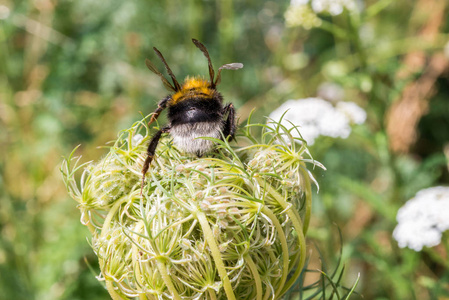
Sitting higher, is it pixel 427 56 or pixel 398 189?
pixel 427 56

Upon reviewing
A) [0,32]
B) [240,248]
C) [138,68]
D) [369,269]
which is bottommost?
[369,269]

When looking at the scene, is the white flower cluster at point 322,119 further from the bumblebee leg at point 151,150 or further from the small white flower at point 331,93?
the small white flower at point 331,93

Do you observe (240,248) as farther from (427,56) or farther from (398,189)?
(427,56)

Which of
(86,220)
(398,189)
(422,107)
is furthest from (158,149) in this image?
(422,107)

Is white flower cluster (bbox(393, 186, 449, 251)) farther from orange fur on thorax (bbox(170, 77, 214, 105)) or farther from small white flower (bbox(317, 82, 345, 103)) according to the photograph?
small white flower (bbox(317, 82, 345, 103))

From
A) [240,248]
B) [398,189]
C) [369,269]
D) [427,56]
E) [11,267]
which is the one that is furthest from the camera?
[427,56]

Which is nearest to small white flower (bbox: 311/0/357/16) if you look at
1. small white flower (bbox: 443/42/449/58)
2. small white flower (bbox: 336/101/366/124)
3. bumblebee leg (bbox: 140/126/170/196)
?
small white flower (bbox: 336/101/366/124)

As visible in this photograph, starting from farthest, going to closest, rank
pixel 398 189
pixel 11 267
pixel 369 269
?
pixel 369 269, pixel 11 267, pixel 398 189
